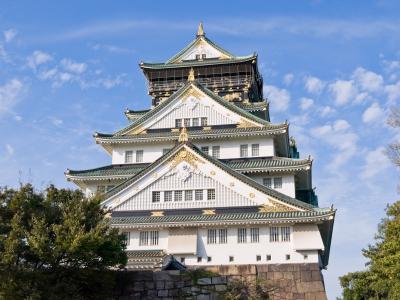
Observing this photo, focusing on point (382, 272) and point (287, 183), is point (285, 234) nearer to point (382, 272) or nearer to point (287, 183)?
point (287, 183)

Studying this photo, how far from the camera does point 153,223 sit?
33.0 metres

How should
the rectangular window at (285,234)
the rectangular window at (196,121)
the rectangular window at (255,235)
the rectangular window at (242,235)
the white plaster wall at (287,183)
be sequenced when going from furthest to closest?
the rectangular window at (196,121)
the white plaster wall at (287,183)
the rectangular window at (242,235)
the rectangular window at (255,235)
the rectangular window at (285,234)

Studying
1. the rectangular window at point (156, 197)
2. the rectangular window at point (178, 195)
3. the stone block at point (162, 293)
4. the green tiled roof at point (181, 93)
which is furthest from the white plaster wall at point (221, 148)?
the stone block at point (162, 293)

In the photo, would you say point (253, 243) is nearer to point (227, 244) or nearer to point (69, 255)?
point (227, 244)

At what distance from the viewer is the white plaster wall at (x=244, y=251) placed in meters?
32.1

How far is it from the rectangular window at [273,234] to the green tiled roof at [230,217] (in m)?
0.96

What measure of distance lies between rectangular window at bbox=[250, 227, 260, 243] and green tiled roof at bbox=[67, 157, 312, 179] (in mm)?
5091

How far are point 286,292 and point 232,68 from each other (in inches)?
1024

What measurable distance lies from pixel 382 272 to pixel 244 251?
11.0 metres

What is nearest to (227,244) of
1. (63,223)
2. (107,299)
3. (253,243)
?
(253,243)

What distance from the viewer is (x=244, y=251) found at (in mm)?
32531

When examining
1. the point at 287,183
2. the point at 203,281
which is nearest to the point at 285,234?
the point at 287,183

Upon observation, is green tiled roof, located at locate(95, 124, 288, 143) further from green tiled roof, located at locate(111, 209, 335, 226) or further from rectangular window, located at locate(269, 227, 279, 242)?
rectangular window, located at locate(269, 227, 279, 242)

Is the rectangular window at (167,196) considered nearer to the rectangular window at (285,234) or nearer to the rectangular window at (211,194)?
the rectangular window at (211,194)
